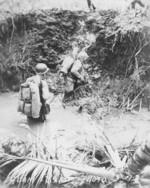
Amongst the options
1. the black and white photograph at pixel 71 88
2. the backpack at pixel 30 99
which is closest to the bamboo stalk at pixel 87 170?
the black and white photograph at pixel 71 88

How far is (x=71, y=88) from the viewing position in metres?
3.62

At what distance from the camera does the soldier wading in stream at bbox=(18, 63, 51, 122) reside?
3.14 metres

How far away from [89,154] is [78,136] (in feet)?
1.34

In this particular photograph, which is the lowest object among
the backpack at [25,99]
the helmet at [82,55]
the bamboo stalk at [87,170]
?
the bamboo stalk at [87,170]

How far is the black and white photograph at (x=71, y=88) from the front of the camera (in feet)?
8.46

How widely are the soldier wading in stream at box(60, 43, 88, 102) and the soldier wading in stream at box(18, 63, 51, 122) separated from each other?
406mm

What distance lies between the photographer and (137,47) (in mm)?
3854

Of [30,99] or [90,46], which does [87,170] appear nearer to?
[30,99]

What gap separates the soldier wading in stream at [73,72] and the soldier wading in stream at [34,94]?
1.33ft

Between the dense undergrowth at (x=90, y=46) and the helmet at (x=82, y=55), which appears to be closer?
the helmet at (x=82, y=55)

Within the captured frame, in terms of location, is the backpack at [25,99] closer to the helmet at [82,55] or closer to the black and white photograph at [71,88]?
the black and white photograph at [71,88]

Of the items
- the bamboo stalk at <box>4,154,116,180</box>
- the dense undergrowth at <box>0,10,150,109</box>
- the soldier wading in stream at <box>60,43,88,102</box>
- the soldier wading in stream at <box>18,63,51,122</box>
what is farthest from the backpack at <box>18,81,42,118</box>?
the bamboo stalk at <box>4,154,116,180</box>

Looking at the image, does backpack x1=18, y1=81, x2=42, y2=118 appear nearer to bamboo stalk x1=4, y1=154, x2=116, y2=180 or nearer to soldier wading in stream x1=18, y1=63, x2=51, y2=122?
soldier wading in stream x1=18, y1=63, x2=51, y2=122

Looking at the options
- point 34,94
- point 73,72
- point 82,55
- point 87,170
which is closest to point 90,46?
point 82,55
